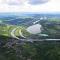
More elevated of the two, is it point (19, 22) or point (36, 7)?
point (36, 7)

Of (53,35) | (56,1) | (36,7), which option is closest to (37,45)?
(53,35)

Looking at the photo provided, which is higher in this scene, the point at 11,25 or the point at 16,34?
the point at 11,25

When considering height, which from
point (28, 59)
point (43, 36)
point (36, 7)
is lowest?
point (28, 59)

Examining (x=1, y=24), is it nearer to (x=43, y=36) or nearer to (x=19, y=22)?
(x=19, y=22)

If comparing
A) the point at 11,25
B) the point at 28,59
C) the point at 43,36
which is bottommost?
the point at 28,59

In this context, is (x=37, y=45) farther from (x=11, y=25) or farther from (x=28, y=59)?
(x=11, y=25)

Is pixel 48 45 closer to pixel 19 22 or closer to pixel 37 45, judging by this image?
pixel 37 45

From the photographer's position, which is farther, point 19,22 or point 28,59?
point 19,22

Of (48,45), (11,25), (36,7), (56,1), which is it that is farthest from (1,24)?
(56,1)
